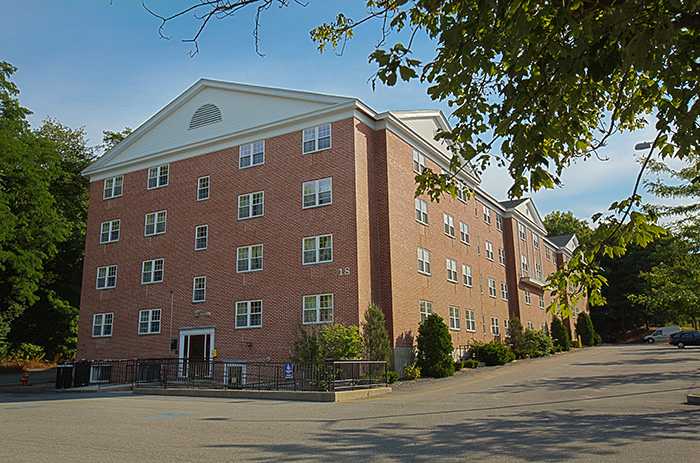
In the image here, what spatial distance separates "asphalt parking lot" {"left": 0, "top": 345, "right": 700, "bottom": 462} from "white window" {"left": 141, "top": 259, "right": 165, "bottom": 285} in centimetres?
1495

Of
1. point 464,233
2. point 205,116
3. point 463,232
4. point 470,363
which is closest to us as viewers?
point 470,363

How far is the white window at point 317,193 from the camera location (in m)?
26.1

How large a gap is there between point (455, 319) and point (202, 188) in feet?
51.6

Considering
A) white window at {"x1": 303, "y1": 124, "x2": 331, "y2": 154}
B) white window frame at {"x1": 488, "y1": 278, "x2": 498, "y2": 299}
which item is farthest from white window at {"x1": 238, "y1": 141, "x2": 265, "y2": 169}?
white window frame at {"x1": 488, "y1": 278, "x2": 498, "y2": 299}

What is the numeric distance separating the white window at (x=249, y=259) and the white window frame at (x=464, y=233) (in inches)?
526

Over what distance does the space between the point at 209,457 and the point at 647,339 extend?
198ft

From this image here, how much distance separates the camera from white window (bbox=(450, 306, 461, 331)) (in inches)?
1243

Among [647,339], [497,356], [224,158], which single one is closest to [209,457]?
[224,158]

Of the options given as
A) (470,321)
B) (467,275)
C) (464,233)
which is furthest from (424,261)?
Answer: (464,233)

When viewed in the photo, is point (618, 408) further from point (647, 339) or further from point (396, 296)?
point (647, 339)

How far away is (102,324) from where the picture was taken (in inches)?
1268

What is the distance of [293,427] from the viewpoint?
34.8ft

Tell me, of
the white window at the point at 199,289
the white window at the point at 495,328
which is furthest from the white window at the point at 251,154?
the white window at the point at 495,328

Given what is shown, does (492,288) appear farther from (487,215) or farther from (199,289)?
(199,289)
